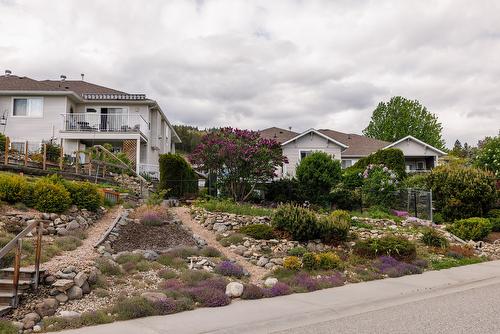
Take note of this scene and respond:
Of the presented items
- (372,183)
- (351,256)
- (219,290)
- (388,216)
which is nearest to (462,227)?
(388,216)

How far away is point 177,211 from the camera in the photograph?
56.5 feet

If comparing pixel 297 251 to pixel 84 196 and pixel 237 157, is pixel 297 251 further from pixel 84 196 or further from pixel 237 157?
pixel 237 157

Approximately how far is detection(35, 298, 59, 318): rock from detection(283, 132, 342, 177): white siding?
85.6 ft

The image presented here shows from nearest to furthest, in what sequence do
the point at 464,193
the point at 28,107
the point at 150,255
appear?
the point at 150,255 < the point at 464,193 < the point at 28,107

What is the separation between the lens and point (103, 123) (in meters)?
30.1

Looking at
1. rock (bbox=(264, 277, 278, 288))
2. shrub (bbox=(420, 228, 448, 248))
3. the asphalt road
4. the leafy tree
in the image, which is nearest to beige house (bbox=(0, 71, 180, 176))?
shrub (bbox=(420, 228, 448, 248))

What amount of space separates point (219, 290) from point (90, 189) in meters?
7.99

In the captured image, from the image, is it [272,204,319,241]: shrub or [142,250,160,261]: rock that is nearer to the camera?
[142,250,160,261]: rock

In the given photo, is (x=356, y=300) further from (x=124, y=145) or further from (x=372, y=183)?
(x=124, y=145)

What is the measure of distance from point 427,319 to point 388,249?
5.49 m

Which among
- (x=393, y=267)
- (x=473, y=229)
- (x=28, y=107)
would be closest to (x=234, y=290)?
(x=393, y=267)

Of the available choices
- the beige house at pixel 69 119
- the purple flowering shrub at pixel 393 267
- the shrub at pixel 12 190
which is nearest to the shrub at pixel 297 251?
the purple flowering shrub at pixel 393 267

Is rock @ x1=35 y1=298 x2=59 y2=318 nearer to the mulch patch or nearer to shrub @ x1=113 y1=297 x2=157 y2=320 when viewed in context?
shrub @ x1=113 y1=297 x2=157 y2=320

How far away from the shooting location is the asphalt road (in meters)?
6.74
